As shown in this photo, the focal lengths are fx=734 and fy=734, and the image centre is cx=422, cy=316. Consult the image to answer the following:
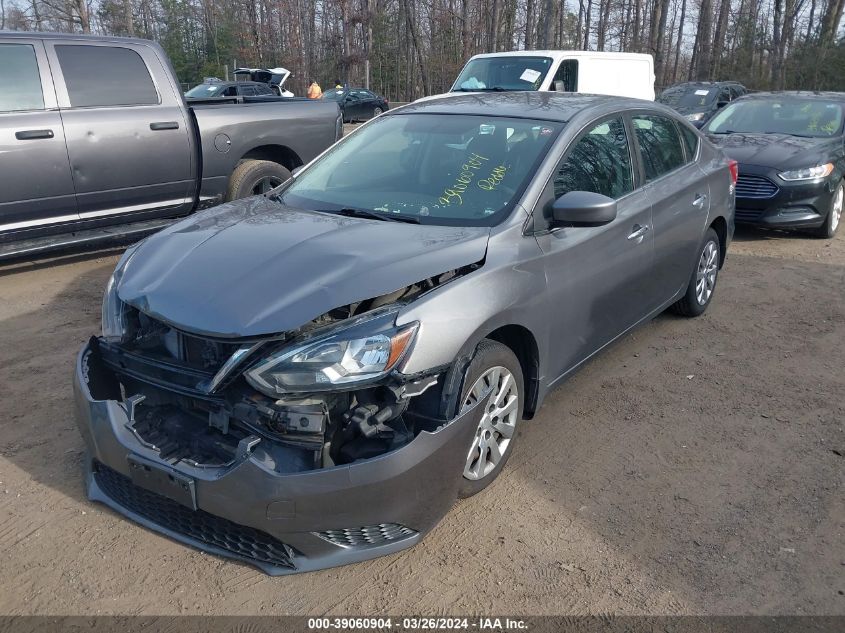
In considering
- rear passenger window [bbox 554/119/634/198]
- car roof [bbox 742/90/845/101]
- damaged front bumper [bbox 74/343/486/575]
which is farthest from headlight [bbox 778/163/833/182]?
damaged front bumper [bbox 74/343/486/575]

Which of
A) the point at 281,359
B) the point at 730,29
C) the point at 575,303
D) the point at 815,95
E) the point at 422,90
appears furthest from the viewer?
the point at 422,90

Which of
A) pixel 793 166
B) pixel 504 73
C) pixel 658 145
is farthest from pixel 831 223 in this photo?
pixel 504 73

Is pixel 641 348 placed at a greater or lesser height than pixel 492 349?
lesser

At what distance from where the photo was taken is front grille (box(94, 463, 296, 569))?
9.14 ft

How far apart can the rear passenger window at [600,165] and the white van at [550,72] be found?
685cm

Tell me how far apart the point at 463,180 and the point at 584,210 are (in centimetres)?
69

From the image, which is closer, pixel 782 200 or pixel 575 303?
pixel 575 303

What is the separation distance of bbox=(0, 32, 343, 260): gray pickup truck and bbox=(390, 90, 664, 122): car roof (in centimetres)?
299

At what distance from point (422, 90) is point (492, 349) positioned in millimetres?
35762

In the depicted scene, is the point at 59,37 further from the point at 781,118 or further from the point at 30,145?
the point at 781,118

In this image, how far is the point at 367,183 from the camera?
162 inches

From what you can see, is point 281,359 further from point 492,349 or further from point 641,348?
point 641,348

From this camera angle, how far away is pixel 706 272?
5.69 m

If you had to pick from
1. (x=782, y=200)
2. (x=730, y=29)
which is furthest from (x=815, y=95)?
(x=730, y=29)
